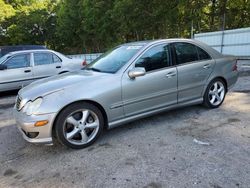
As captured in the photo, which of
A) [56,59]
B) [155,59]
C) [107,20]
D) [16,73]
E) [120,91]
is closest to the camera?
[120,91]

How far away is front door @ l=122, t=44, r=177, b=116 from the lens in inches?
161

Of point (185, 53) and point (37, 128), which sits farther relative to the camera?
point (185, 53)

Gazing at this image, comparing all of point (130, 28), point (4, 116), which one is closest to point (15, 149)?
point (4, 116)

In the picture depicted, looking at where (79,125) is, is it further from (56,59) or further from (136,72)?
(56,59)

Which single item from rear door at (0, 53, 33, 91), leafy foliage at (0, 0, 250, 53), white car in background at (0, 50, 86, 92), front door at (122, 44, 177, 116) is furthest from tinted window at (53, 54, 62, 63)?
leafy foliage at (0, 0, 250, 53)

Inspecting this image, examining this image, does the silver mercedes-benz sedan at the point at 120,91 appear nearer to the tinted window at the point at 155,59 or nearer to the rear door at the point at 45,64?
the tinted window at the point at 155,59

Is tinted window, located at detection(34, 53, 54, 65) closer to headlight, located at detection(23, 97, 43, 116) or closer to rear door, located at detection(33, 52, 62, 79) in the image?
rear door, located at detection(33, 52, 62, 79)

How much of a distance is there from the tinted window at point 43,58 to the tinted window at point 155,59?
505 centimetres

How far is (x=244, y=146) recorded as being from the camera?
356 centimetres

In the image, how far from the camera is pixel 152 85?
4281mm

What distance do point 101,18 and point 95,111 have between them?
2895 centimetres

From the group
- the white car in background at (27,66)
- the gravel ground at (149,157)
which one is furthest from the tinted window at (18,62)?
the gravel ground at (149,157)

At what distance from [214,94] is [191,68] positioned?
0.90 meters

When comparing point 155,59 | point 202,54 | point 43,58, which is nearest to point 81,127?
point 155,59
